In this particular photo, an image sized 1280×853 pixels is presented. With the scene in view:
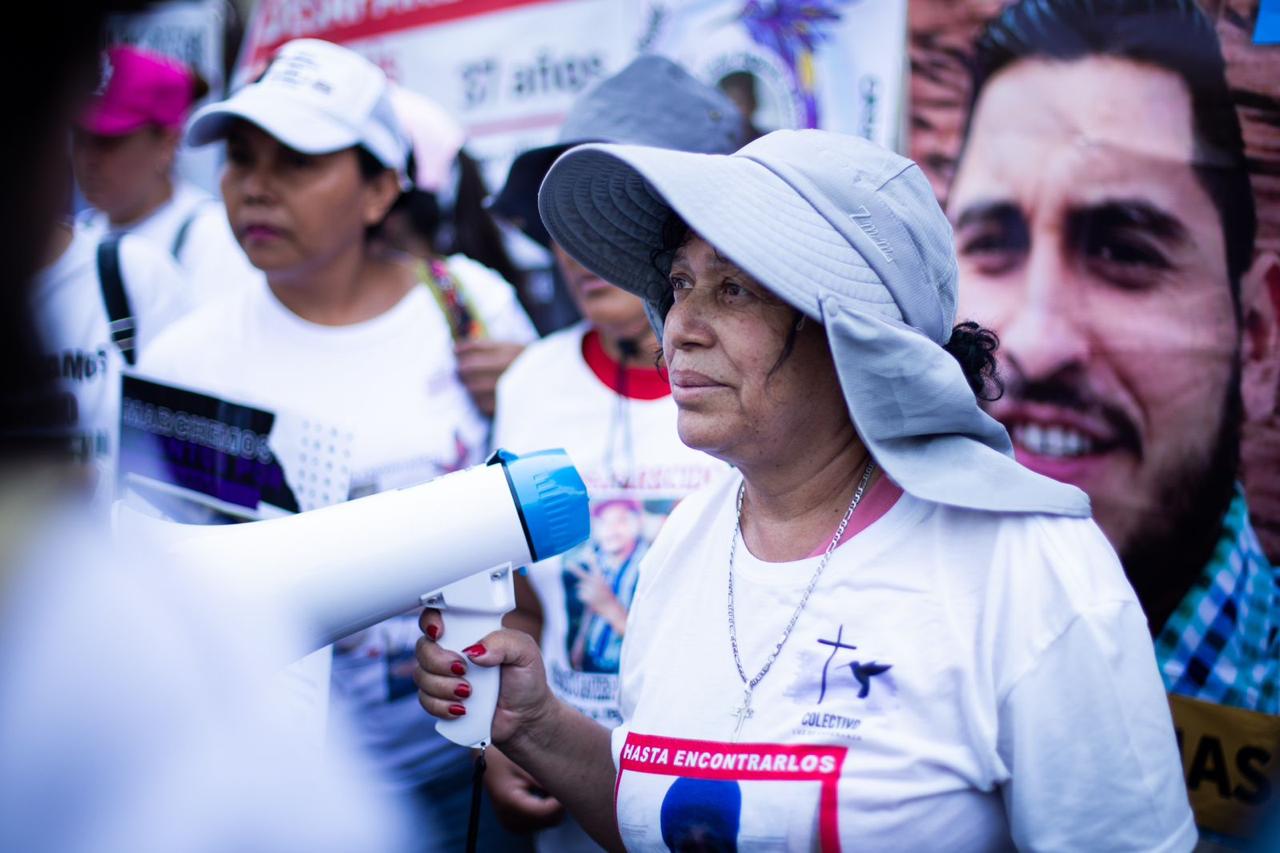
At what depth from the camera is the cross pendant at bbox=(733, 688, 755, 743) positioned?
1.54 m

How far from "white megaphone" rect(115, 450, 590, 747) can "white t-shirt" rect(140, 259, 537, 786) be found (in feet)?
3.14

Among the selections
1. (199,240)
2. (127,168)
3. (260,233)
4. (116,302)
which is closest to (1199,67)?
(260,233)

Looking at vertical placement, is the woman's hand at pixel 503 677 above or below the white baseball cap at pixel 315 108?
below

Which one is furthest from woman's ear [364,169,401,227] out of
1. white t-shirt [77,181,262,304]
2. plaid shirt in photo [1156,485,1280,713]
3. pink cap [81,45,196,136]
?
plaid shirt in photo [1156,485,1280,713]

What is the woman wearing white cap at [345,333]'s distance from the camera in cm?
271

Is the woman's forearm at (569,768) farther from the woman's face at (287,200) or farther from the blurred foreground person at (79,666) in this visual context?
the woman's face at (287,200)

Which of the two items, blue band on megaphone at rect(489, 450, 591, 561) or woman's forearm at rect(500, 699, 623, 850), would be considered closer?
blue band on megaphone at rect(489, 450, 591, 561)

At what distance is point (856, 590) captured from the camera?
5.04 ft

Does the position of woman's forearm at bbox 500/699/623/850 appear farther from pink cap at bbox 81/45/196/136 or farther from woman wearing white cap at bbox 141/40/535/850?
pink cap at bbox 81/45/196/136

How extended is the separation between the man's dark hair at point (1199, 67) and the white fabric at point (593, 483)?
1.30 m

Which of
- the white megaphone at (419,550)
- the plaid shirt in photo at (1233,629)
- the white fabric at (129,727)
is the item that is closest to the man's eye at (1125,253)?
the plaid shirt in photo at (1233,629)

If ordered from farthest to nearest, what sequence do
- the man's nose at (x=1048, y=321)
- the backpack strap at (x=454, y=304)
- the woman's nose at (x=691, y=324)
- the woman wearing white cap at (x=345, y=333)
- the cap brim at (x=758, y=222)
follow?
the backpack strap at (x=454, y=304) < the woman wearing white cap at (x=345, y=333) < the man's nose at (x=1048, y=321) < the woman's nose at (x=691, y=324) < the cap brim at (x=758, y=222)

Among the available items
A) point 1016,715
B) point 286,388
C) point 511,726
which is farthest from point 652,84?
point 1016,715

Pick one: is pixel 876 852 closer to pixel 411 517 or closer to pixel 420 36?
pixel 411 517
